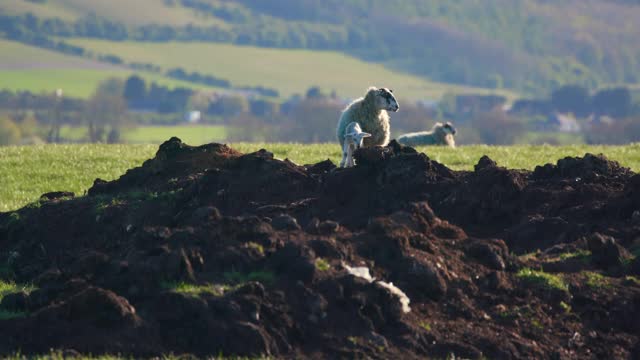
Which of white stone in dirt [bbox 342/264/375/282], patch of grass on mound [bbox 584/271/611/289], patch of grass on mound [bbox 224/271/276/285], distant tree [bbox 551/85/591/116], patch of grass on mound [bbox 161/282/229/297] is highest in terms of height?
distant tree [bbox 551/85/591/116]

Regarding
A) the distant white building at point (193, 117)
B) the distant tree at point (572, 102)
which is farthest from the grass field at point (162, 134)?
the distant tree at point (572, 102)

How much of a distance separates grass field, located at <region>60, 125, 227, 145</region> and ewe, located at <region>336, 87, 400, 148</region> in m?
77.1

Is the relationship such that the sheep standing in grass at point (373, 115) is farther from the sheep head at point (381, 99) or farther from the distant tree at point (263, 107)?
the distant tree at point (263, 107)

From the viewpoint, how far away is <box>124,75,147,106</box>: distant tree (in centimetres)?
15338

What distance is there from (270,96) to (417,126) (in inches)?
2600

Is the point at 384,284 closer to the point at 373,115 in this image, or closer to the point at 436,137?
the point at 373,115

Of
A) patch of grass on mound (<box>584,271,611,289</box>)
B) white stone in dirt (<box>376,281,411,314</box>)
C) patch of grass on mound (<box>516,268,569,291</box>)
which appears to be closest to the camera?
white stone in dirt (<box>376,281,411,314</box>)

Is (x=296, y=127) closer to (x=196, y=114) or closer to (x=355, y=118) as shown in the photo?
(x=196, y=114)

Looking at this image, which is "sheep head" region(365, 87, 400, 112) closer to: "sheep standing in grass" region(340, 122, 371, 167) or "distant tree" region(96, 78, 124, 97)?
"sheep standing in grass" region(340, 122, 371, 167)

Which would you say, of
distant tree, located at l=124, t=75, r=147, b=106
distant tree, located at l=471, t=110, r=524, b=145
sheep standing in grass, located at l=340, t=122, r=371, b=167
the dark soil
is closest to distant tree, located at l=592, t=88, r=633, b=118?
distant tree, located at l=471, t=110, r=524, b=145

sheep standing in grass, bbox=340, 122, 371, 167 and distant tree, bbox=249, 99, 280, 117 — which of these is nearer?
sheep standing in grass, bbox=340, 122, 371, 167

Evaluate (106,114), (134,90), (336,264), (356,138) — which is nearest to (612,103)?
(134,90)

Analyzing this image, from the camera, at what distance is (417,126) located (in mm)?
115312

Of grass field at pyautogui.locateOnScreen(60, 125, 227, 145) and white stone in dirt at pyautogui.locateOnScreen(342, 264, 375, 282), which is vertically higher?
white stone in dirt at pyautogui.locateOnScreen(342, 264, 375, 282)
